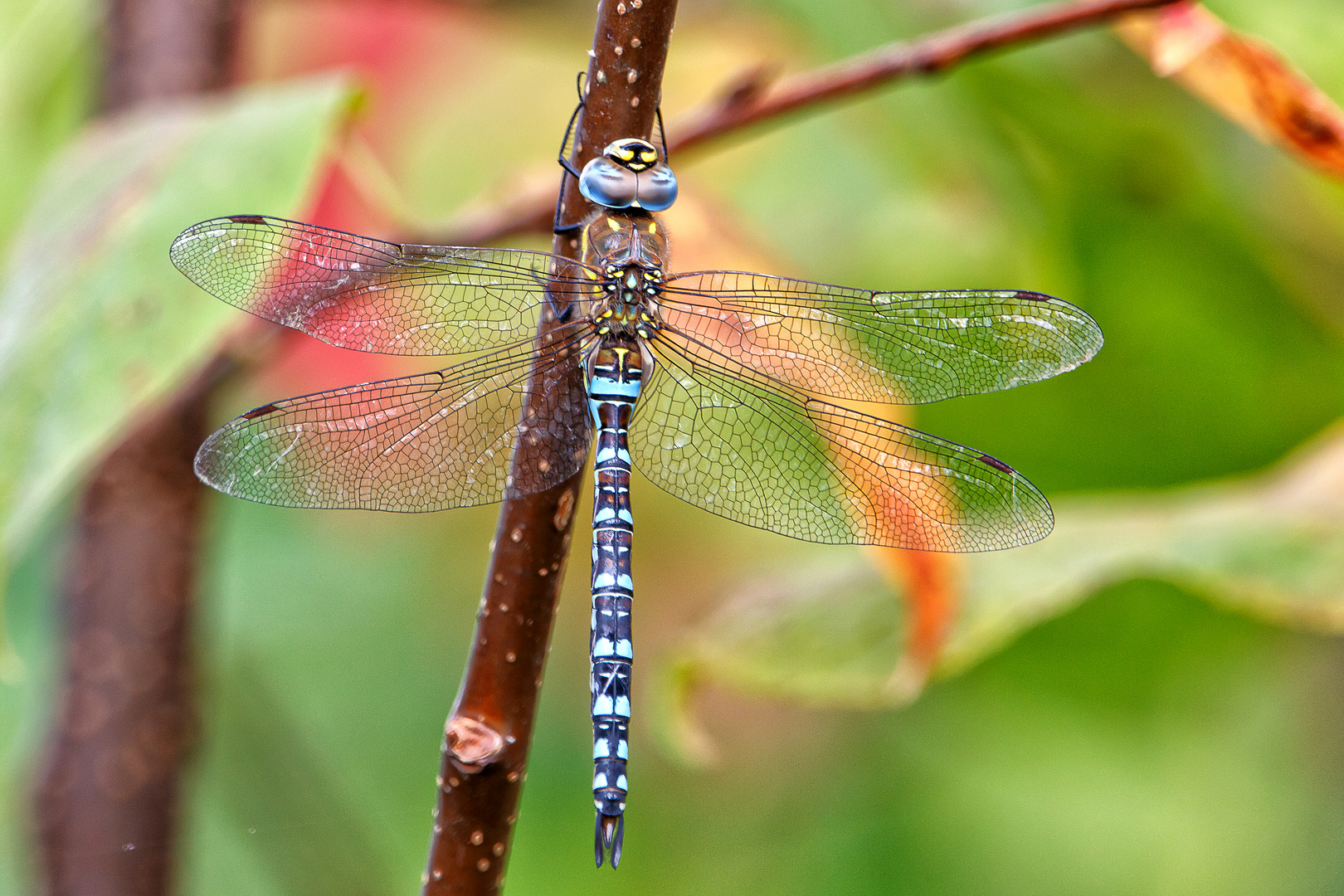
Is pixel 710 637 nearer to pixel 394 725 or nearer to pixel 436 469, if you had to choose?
pixel 436 469

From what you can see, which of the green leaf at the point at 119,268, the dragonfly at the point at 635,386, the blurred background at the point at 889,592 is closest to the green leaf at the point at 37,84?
the blurred background at the point at 889,592

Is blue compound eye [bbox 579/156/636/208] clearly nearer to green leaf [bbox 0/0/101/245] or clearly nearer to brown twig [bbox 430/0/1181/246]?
brown twig [bbox 430/0/1181/246]

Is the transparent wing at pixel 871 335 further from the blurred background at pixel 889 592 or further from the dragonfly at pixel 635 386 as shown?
the blurred background at pixel 889 592

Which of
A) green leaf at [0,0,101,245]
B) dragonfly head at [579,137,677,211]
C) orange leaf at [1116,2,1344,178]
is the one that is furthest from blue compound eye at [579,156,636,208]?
green leaf at [0,0,101,245]

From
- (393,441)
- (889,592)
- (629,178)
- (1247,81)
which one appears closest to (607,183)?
(629,178)

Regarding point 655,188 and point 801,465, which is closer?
point 655,188

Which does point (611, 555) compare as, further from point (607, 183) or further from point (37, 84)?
point (37, 84)

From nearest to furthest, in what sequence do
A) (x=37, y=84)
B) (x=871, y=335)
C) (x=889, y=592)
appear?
(x=871, y=335) → (x=889, y=592) → (x=37, y=84)
